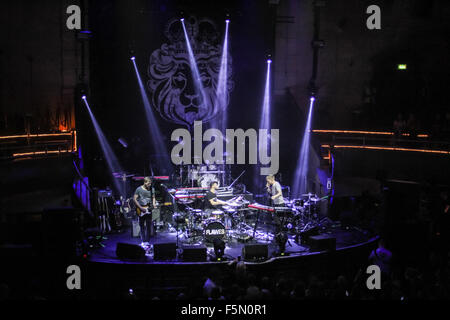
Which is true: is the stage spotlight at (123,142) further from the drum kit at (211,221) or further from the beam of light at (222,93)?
the drum kit at (211,221)

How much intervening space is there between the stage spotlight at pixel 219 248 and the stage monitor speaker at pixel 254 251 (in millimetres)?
497

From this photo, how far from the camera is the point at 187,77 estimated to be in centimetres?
1595

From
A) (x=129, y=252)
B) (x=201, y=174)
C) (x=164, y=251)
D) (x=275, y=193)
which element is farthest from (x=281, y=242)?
(x=201, y=174)

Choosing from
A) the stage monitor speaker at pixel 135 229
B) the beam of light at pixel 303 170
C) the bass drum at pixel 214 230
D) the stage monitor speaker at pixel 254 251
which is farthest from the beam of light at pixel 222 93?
the stage monitor speaker at pixel 254 251

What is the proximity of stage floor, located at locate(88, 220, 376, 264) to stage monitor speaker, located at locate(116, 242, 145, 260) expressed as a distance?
121 mm

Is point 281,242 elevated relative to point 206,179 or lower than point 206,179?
lower

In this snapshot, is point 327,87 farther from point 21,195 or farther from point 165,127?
point 21,195

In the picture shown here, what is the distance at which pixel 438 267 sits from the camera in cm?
903

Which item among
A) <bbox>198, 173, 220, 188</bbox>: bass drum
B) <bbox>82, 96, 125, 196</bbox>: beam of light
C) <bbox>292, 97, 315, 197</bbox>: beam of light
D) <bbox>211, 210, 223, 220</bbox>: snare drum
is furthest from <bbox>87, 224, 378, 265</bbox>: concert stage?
<bbox>82, 96, 125, 196</bbox>: beam of light

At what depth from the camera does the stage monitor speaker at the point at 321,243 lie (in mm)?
10664

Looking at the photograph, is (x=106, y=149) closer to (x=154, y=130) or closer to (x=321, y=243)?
(x=154, y=130)

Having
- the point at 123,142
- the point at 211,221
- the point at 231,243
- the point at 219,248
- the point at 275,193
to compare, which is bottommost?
the point at 231,243

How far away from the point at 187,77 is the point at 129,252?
7582 millimetres

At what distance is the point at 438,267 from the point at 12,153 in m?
10.5
